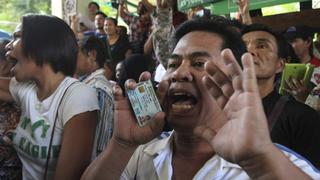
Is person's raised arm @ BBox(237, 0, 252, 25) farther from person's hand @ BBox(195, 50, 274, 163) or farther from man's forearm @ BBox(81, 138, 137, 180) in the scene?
person's hand @ BBox(195, 50, 274, 163)

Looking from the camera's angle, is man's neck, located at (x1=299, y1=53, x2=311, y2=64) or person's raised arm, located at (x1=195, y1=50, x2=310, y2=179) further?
man's neck, located at (x1=299, y1=53, x2=311, y2=64)

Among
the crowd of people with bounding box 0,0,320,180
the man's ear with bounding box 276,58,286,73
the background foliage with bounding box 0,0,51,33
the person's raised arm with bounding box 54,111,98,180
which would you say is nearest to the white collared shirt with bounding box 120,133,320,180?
the crowd of people with bounding box 0,0,320,180

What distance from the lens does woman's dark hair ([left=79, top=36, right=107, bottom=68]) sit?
3158 mm

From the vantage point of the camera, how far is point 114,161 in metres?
1.49

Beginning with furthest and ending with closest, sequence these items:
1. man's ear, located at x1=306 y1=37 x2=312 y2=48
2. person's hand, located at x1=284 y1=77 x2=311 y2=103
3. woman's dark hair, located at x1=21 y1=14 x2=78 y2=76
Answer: man's ear, located at x1=306 y1=37 x2=312 y2=48 < person's hand, located at x1=284 y1=77 x2=311 y2=103 < woman's dark hair, located at x1=21 y1=14 x2=78 y2=76

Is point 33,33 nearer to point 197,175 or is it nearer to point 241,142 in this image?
point 197,175

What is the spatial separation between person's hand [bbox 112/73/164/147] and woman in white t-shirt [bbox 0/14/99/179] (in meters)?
0.43

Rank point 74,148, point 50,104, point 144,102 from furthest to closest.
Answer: point 50,104 < point 74,148 < point 144,102

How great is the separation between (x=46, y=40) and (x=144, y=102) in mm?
791

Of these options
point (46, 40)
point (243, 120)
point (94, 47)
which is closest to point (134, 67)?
point (94, 47)

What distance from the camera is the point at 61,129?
191cm

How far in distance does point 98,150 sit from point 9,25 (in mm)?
6563

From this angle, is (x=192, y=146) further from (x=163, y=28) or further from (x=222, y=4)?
(x=222, y=4)

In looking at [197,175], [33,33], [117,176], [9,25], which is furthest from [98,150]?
[9,25]
